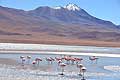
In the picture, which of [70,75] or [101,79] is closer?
[101,79]

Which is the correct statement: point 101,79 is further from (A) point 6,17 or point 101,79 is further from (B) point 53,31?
(A) point 6,17

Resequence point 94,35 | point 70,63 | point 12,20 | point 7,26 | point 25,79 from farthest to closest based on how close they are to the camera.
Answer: point 12,20
point 7,26
point 94,35
point 70,63
point 25,79

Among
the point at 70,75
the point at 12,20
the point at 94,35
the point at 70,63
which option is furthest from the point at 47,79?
the point at 12,20

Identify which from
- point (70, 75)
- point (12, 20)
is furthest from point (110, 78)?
point (12, 20)

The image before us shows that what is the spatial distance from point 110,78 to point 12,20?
531 feet

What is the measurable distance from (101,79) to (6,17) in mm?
169583

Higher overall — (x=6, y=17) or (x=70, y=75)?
(x=6, y=17)

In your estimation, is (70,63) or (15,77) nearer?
(15,77)

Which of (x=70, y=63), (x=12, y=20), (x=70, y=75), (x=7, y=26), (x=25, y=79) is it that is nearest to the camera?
(x=25, y=79)

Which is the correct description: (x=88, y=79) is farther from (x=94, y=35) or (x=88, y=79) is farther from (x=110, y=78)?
(x=94, y=35)

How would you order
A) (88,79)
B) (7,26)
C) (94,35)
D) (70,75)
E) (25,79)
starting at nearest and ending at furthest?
(25,79) < (88,79) < (70,75) < (94,35) < (7,26)

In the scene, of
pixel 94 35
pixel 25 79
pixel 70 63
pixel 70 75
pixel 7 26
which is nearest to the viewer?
pixel 25 79

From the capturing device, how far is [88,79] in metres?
18.8

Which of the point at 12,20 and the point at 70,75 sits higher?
the point at 12,20
